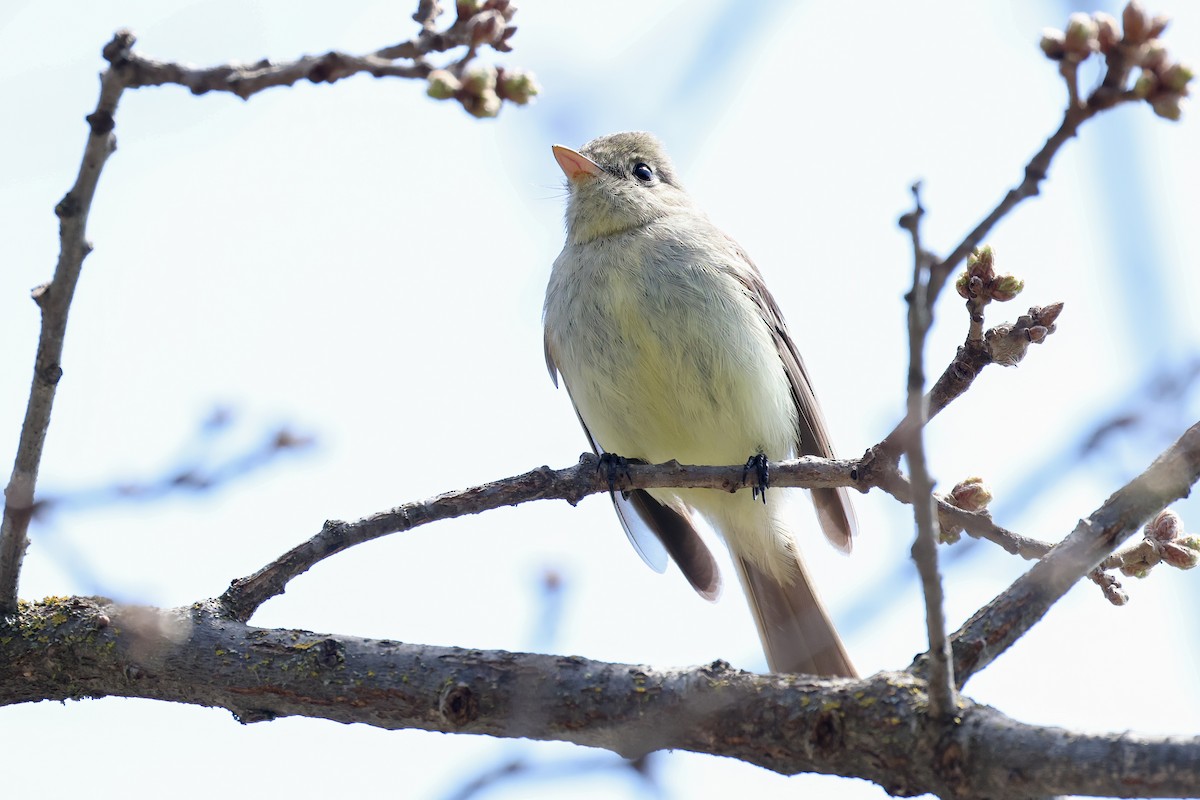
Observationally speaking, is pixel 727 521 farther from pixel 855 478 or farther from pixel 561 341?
pixel 855 478

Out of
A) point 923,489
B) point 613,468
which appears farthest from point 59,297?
point 613,468

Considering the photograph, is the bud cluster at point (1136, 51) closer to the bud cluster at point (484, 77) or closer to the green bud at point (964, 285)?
the bud cluster at point (484, 77)

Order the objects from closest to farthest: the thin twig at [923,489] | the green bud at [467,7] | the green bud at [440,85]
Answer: the thin twig at [923,489] < the green bud at [440,85] < the green bud at [467,7]

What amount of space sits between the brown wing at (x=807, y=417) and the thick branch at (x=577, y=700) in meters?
2.84

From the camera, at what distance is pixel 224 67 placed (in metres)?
2.19

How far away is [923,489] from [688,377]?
3233mm

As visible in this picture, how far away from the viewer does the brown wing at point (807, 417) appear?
5.80 meters

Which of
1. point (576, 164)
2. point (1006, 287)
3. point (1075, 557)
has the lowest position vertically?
point (1075, 557)

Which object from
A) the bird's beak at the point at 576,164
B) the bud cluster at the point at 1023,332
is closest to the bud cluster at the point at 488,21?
the bud cluster at the point at 1023,332

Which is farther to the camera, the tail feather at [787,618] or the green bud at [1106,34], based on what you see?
the tail feather at [787,618]

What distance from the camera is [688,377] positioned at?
5.33 m

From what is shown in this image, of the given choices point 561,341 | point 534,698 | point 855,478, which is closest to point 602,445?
point 561,341

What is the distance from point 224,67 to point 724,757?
200 cm

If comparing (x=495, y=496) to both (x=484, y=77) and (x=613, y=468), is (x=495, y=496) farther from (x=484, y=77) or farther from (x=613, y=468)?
(x=484, y=77)
